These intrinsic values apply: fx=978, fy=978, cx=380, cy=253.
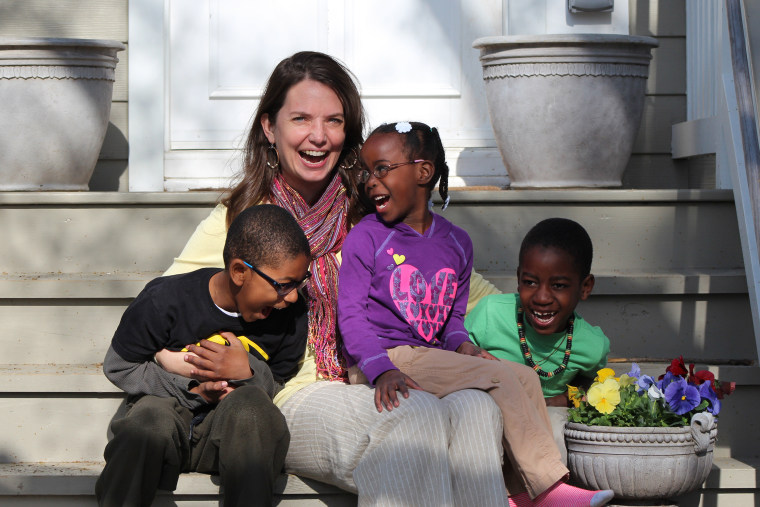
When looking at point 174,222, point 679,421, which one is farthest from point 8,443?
point 679,421

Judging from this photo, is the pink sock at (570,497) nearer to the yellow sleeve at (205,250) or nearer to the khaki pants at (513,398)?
the khaki pants at (513,398)

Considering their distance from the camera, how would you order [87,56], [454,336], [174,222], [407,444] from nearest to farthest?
[407,444]
[454,336]
[174,222]
[87,56]

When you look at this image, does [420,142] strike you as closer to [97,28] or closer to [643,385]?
[643,385]

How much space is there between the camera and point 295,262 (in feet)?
8.42

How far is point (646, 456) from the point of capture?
8.07ft

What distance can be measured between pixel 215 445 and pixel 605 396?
1.01m

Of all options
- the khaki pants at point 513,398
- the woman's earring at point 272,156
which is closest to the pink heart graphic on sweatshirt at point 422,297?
the khaki pants at point 513,398

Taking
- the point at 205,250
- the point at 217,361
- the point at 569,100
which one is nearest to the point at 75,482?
the point at 217,361

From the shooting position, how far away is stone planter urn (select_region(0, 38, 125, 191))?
152 inches

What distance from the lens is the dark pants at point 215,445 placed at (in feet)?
7.79

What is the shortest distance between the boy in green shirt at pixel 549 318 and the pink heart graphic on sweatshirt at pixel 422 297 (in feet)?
0.46

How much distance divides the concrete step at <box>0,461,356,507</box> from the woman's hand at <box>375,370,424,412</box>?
333mm

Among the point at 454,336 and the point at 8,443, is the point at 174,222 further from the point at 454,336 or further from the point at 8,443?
the point at 454,336

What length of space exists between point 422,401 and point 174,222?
1.43 meters
